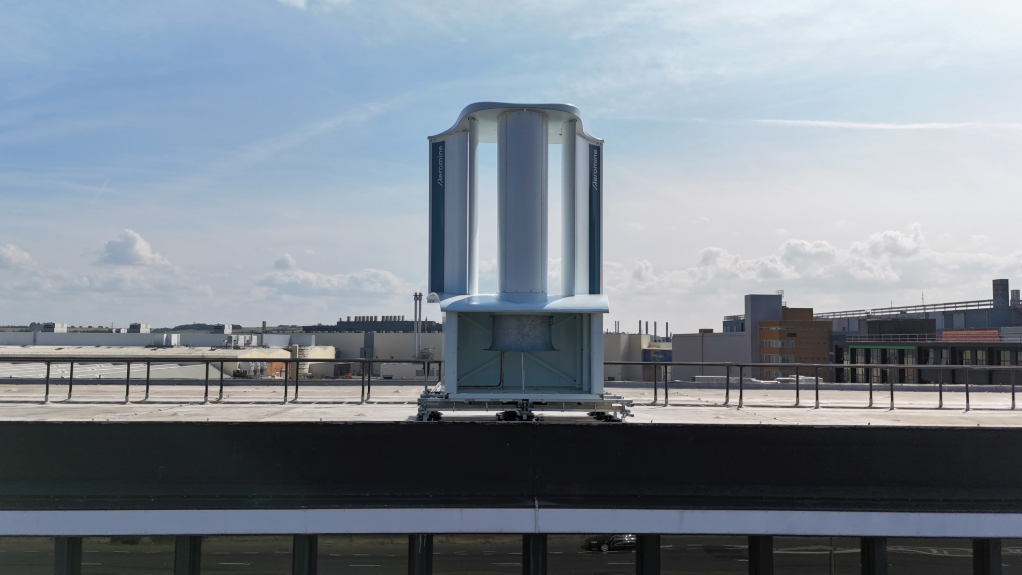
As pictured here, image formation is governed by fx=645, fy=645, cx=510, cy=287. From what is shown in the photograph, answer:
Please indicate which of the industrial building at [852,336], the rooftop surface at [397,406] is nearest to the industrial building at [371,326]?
the industrial building at [852,336]

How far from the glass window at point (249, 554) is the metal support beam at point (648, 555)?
163 inches

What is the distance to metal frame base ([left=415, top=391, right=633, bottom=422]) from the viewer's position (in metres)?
9.30

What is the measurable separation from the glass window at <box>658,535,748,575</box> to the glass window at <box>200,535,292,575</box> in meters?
3.19

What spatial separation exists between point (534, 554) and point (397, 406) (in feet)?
18.2

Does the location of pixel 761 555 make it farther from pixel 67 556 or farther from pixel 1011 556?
pixel 67 556

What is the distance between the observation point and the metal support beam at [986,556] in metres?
7.84

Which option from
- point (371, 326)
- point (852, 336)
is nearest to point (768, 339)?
point (852, 336)

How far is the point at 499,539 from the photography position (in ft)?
25.4

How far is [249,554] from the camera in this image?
759 centimetres

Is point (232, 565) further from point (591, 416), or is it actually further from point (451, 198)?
point (451, 198)

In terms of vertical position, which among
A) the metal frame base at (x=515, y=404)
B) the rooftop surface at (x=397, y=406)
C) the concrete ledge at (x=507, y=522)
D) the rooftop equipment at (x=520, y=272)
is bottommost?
the concrete ledge at (x=507, y=522)

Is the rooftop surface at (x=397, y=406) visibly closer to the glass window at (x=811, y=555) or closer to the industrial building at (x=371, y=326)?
the glass window at (x=811, y=555)

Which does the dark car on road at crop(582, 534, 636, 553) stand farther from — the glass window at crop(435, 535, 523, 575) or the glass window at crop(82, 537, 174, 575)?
the glass window at crop(82, 537, 174, 575)

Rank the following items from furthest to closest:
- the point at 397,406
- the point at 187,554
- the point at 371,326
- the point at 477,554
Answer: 1. the point at 371,326
2. the point at 397,406
3. the point at 477,554
4. the point at 187,554
